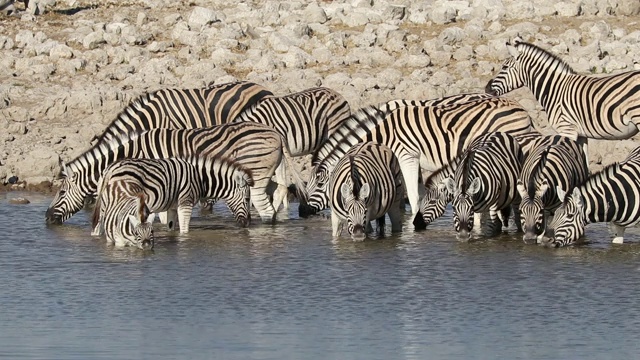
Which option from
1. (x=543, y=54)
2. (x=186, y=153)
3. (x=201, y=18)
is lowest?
(x=186, y=153)

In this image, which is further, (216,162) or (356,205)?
(216,162)

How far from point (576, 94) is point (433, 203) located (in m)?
2.64

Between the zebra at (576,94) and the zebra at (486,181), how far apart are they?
169cm

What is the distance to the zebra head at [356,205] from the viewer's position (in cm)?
1357

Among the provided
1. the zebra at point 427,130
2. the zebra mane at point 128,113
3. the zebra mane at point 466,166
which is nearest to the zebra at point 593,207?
the zebra mane at point 466,166

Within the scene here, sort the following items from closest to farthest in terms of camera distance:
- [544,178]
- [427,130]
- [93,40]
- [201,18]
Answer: [544,178]
[427,130]
[93,40]
[201,18]

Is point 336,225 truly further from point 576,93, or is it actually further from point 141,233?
point 576,93

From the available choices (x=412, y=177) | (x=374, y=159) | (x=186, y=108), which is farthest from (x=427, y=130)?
(x=186, y=108)

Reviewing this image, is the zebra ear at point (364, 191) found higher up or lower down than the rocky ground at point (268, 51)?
lower down

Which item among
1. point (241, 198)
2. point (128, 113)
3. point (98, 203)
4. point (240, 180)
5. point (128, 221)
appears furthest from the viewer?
point (128, 113)

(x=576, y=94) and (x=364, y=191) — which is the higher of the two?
(x=576, y=94)

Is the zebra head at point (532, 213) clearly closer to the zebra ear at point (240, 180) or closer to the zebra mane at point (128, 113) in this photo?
the zebra ear at point (240, 180)

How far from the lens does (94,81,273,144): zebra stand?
16641mm

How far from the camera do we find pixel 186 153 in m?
15.3
